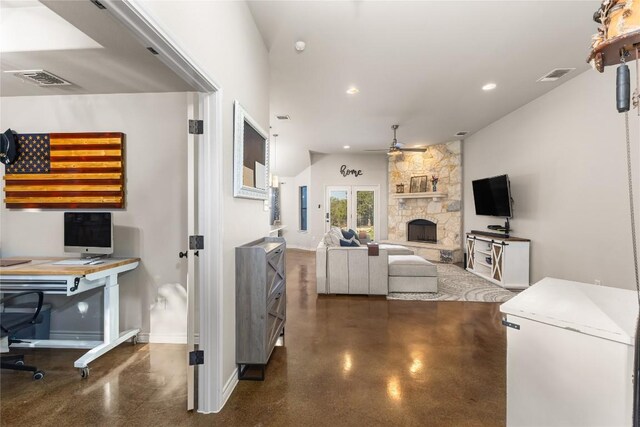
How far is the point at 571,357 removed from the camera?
1.00m

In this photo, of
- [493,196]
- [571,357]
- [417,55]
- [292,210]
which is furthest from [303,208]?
[571,357]

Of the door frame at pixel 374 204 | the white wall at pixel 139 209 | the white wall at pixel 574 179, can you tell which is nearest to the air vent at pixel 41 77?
the white wall at pixel 139 209

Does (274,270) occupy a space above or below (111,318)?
above

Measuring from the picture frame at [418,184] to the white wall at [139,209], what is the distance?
643 centimetres

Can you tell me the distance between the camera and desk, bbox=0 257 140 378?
2.22 m

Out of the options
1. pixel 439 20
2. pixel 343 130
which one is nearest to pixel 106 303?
pixel 439 20

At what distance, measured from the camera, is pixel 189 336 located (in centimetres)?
181

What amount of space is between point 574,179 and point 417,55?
108 inches

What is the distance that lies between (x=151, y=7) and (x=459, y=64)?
340 cm

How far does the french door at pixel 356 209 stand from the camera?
28.4 ft

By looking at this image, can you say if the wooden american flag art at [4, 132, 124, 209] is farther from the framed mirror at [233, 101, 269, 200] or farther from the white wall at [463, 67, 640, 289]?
the white wall at [463, 67, 640, 289]

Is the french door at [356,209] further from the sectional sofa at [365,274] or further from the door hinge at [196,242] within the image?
the door hinge at [196,242]

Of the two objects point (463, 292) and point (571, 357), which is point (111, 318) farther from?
point (463, 292)

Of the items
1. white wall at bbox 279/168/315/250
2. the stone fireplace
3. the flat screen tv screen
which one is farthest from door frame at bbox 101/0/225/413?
white wall at bbox 279/168/315/250
